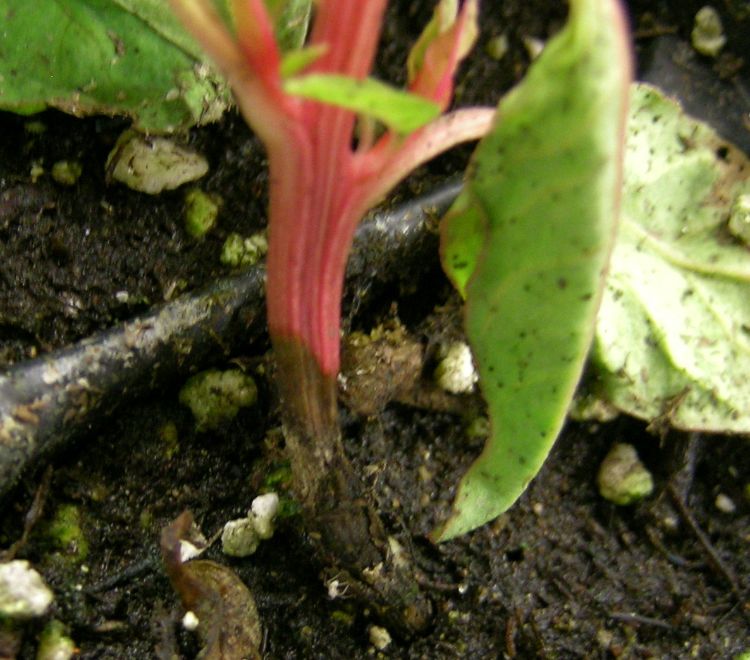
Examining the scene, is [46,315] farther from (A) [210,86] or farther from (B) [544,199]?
(B) [544,199]

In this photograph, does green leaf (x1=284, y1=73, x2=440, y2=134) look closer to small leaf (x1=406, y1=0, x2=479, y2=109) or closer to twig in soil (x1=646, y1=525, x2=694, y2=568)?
small leaf (x1=406, y1=0, x2=479, y2=109)

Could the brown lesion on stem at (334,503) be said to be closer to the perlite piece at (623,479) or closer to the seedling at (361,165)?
the seedling at (361,165)

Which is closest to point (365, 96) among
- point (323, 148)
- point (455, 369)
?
point (323, 148)

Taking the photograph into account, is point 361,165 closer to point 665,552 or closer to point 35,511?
point 35,511

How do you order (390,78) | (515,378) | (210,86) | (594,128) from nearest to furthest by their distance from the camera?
1. (594,128)
2. (515,378)
3. (210,86)
4. (390,78)

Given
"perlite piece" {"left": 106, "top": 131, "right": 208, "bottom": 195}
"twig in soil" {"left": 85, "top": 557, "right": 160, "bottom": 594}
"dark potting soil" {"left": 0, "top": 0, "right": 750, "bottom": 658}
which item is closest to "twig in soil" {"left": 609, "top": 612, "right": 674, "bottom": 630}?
"dark potting soil" {"left": 0, "top": 0, "right": 750, "bottom": 658}

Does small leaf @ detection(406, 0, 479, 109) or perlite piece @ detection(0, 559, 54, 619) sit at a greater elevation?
small leaf @ detection(406, 0, 479, 109)

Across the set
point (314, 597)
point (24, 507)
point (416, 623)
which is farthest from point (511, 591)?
point (24, 507)
